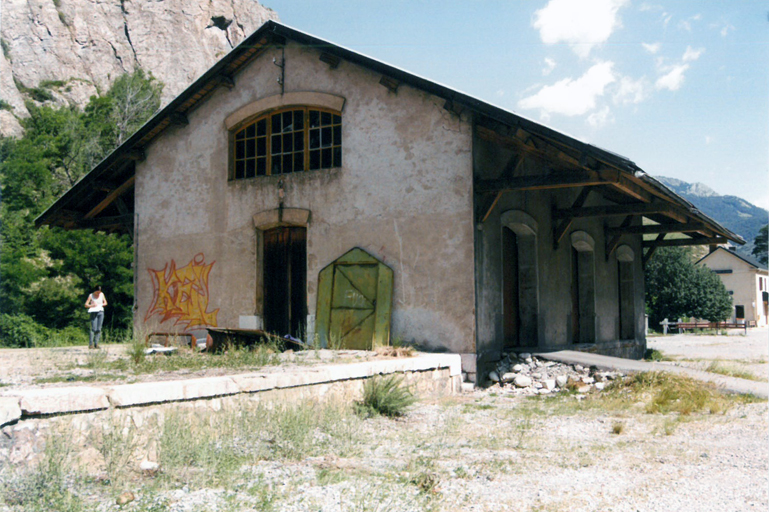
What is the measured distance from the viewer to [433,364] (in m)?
8.72

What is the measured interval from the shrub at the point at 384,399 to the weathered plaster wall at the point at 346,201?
8.59ft

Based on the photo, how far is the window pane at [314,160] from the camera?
1134 cm

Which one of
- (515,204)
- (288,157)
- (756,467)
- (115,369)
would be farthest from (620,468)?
(288,157)

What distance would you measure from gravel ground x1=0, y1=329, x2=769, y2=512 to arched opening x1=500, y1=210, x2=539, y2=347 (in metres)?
3.88

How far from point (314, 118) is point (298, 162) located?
33.6 inches

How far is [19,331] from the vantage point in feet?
83.3

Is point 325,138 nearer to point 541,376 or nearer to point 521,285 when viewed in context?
point 521,285

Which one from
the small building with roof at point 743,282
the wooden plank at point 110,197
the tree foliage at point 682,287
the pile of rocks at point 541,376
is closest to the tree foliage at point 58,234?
the wooden plank at point 110,197

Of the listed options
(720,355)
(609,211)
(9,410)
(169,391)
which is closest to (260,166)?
(609,211)

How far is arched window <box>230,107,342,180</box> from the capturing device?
443 inches

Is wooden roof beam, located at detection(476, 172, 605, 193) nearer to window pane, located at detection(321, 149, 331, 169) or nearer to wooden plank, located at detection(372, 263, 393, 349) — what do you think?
wooden plank, located at detection(372, 263, 393, 349)

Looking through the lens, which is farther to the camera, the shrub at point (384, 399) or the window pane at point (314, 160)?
the window pane at point (314, 160)

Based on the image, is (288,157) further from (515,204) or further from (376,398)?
(376,398)

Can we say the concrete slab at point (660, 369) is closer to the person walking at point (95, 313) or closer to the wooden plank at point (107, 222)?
the person walking at point (95, 313)
